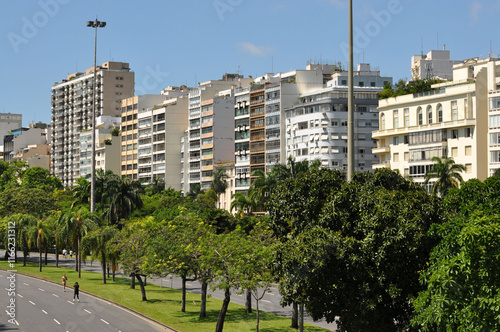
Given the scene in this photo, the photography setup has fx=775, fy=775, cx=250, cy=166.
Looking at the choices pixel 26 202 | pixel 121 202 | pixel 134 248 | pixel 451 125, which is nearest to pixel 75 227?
pixel 134 248

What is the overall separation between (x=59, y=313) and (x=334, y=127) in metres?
75.7

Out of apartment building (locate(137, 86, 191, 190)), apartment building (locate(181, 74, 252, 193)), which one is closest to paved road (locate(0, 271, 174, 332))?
apartment building (locate(181, 74, 252, 193))

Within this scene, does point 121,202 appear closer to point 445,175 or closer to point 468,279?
point 445,175

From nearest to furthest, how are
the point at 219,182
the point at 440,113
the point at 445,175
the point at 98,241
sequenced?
the point at 98,241 < the point at 445,175 < the point at 440,113 < the point at 219,182

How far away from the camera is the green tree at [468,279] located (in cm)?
2583

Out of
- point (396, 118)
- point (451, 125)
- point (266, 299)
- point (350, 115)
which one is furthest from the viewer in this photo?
point (396, 118)

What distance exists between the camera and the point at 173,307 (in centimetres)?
6612

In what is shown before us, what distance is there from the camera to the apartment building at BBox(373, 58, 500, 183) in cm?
9462

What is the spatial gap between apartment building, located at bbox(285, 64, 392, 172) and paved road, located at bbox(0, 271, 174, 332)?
60.6m

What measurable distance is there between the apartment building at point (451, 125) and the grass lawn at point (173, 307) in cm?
3155

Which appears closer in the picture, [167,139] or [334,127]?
[334,127]

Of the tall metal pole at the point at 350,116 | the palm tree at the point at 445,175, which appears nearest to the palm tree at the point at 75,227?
the palm tree at the point at 445,175

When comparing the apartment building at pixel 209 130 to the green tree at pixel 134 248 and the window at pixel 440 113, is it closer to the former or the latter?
the window at pixel 440 113

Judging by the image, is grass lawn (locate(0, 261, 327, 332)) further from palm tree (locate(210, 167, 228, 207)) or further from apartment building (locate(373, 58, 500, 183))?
palm tree (locate(210, 167, 228, 207))
